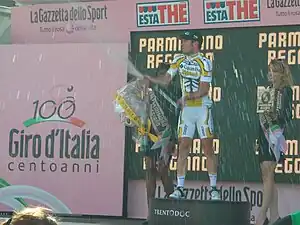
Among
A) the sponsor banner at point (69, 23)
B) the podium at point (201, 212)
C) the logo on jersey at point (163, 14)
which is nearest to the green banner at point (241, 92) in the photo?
the logo on jersey at point (163, 14)

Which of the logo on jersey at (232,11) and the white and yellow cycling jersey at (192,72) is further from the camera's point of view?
the logo on jersey at (232,11)

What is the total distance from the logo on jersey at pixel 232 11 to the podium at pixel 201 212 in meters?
2.71

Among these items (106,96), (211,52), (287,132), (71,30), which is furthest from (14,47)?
(287,132)

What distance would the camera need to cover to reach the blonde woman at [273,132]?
8.13m

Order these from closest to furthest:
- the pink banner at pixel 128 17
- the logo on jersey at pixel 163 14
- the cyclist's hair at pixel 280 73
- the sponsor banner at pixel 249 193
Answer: the cyclist's hair at pixel 280 73
the sponsor banner at pixel 249 193
the pink banner at pixel 128 17
the logo on jersey at pixel 163 14

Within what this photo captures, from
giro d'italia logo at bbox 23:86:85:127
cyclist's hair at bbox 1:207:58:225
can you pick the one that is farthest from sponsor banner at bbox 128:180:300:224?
cyclist's hair at bbox 1:207:58:225

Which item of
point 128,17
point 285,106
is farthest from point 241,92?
point 128,17

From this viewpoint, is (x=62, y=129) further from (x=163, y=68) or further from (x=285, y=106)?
(x=285, y=106)

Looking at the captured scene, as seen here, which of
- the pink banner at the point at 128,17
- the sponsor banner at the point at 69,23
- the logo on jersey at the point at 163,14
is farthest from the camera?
the sponsor banner at the point at 69,23

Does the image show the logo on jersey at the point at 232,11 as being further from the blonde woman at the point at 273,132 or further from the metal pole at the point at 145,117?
the metal pole at the point at 145,117

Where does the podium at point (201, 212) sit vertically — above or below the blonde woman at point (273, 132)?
below

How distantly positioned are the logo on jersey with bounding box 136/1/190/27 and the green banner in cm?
50

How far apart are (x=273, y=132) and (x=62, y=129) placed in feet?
10.3

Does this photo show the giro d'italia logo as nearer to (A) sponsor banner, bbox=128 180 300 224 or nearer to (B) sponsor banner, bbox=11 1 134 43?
(B) sponsor banner, bbox=11 1 134 43
